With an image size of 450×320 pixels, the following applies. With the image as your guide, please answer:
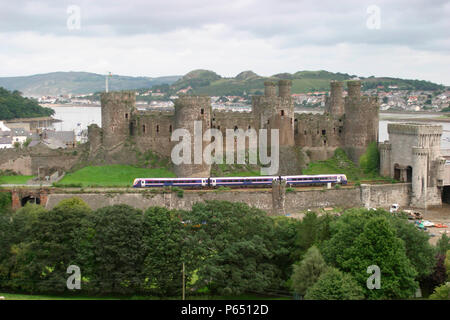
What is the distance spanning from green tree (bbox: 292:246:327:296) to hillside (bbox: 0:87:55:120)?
108136mm

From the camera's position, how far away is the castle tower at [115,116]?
53.3 metres

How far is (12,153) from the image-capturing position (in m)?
55.1

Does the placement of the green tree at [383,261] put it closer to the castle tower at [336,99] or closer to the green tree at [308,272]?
the green tree at [308,272]

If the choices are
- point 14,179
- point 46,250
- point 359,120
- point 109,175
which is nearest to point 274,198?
point 359,120

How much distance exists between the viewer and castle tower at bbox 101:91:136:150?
175 feet

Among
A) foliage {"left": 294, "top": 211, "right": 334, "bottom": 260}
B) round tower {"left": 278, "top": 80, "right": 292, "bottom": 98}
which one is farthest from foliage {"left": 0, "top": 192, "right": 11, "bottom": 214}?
foliage {"left": 294, "top": 211, "right": 334, "bottom": 260}

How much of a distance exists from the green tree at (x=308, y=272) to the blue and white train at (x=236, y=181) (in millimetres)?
19250

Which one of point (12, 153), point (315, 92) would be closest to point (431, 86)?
point (315, 92)

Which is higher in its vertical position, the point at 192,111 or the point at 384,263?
the point at 192,111

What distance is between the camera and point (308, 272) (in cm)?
2975

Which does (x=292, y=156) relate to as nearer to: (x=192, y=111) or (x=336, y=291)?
(x=192, y=111)

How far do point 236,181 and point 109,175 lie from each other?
10.2 metres
